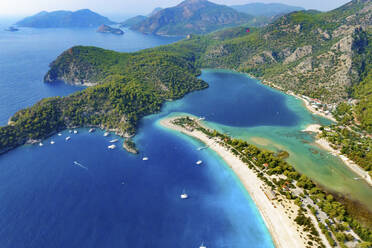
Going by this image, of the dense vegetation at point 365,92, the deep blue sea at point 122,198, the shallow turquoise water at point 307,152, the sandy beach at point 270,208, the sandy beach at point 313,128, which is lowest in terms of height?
the deep blue sea at point 122,198

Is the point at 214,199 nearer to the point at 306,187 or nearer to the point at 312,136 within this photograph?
the point at 306,187

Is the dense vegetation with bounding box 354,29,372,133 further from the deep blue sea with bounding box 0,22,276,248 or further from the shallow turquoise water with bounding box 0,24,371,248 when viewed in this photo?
the deep blue sea with bounding box 0,22,276,248

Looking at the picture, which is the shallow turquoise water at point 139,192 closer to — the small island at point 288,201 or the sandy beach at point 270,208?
the sandy beach at point 270,208

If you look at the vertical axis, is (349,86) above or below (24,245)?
above

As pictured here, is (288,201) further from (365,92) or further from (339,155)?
(365,92)

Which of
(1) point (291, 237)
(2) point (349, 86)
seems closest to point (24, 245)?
(1) point (291, 237)

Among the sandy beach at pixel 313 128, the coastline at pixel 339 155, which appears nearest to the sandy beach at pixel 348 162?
the coastline at pixel 339 155
